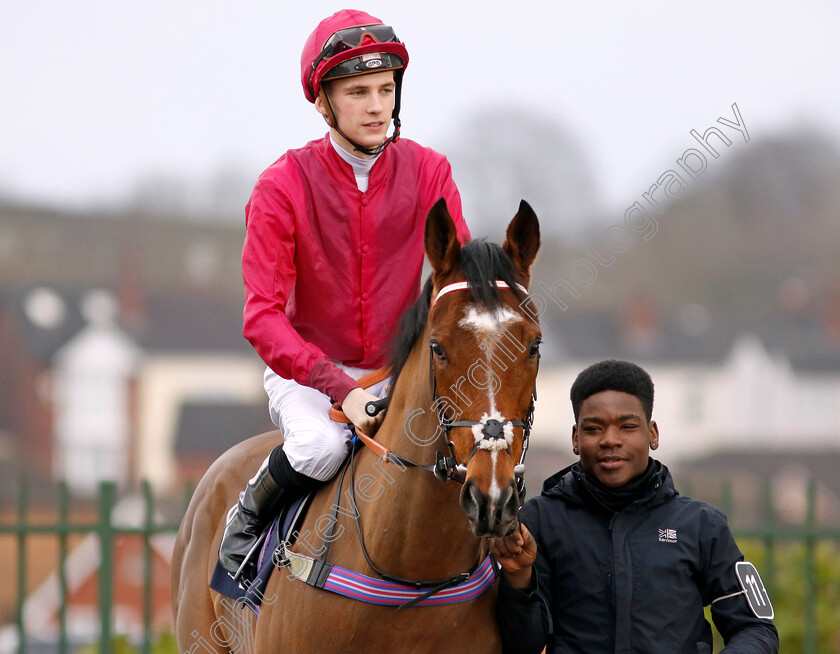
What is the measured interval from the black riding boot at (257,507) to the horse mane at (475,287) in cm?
54

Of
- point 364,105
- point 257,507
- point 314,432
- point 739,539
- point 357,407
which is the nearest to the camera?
point 357,407

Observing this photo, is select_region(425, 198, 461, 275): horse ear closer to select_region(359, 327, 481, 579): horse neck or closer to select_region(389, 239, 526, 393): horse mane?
select_region(389, 239, 526, 393): horse mane

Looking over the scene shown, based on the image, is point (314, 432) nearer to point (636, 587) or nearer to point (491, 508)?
point (491, 508)

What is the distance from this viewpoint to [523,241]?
3178 millimetres

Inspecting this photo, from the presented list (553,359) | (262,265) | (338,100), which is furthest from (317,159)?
(553,359)

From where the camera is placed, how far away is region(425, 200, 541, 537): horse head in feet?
9.03

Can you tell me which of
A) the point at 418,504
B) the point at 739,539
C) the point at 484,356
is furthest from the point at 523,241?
the point at 739,539

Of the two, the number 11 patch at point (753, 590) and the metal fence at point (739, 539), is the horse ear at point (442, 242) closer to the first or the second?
the number 11 patch at point (753, 590)

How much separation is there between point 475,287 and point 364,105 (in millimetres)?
1007

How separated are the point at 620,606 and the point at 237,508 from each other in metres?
1.53

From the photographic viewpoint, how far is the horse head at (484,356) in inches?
108

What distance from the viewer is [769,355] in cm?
4197

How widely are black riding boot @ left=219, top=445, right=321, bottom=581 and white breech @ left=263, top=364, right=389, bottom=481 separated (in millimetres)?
75

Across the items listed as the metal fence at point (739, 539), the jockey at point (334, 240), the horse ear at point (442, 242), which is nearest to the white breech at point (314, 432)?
the jockey at point (334, 240)
